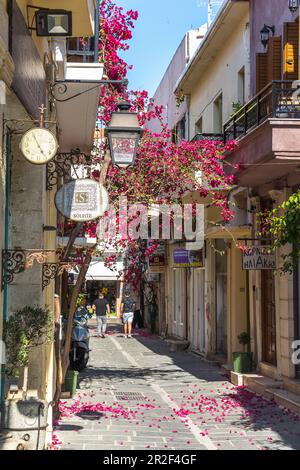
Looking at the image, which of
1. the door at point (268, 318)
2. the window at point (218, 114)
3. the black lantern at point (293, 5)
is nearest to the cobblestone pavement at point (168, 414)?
the door at point (268, 318)

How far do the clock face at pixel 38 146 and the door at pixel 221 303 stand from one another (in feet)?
42.3

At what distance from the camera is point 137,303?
3866 cm

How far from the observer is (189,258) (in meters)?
20.7

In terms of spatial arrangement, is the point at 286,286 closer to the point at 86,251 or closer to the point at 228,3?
the point at 86,251

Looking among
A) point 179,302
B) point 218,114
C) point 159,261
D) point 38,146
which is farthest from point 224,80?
point 38,146

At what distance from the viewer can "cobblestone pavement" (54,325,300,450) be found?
862 centimetres

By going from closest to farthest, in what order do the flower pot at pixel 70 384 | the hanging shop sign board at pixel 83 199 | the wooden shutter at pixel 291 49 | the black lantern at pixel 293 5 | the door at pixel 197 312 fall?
1. the hanging shop sign board at pixel 83 199
2. the flower pot at pixel 70 384
3. the wooden shutter at pixel 291 49
4. the black lantern at pixel 293 5
5. the door at pixel 197 312

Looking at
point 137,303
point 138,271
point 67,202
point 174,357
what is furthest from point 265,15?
point 137,303

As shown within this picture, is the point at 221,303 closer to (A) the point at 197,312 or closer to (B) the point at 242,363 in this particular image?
(A) the point at 197,312

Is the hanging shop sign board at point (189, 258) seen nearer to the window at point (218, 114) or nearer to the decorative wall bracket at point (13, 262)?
the window at point (218, 114)

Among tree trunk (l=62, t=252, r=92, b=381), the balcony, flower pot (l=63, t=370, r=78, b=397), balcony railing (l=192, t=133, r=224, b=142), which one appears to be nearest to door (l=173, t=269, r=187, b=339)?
balcony railing (l=192, t=133, r=224, b=142)

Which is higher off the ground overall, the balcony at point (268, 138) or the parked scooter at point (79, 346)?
the balcony at point (268, 138)

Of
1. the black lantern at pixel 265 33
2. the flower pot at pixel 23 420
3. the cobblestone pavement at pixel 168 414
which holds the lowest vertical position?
the cobblestone pavement at pixel 168 414

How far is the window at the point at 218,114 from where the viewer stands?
19391 millimetres
